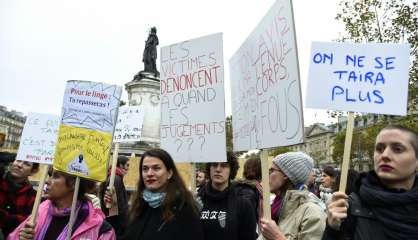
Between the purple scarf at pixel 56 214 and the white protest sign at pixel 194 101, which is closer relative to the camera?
the purple scarf at pixel 56 214

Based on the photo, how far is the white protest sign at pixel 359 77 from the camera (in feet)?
8.41

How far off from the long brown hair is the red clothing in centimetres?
161

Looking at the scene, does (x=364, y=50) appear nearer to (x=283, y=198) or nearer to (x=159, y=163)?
(x=283, y=198)

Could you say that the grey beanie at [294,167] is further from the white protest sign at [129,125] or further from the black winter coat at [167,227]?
the white protest sign at [129,125]

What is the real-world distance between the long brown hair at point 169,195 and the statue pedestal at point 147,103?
19.9 m

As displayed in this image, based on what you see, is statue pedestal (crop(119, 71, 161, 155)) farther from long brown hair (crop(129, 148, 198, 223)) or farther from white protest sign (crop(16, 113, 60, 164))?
long brown hair (crop(129, 148, 198, 223))

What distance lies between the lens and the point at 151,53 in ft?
91.5

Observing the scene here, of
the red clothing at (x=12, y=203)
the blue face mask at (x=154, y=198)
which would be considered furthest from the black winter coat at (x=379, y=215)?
the red clothing at (x=12, y=203)

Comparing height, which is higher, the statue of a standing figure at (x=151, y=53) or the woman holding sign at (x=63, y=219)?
the statue of a standing figure at (x=151, y=53)

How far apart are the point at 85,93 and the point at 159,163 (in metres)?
1.03

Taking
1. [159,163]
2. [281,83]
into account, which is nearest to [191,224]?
[159,163]

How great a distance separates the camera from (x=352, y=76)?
8.80 ft

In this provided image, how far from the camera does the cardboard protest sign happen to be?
370 centimetres

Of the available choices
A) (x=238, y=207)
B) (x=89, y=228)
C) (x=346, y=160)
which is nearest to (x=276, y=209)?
(x=238, y=207)
